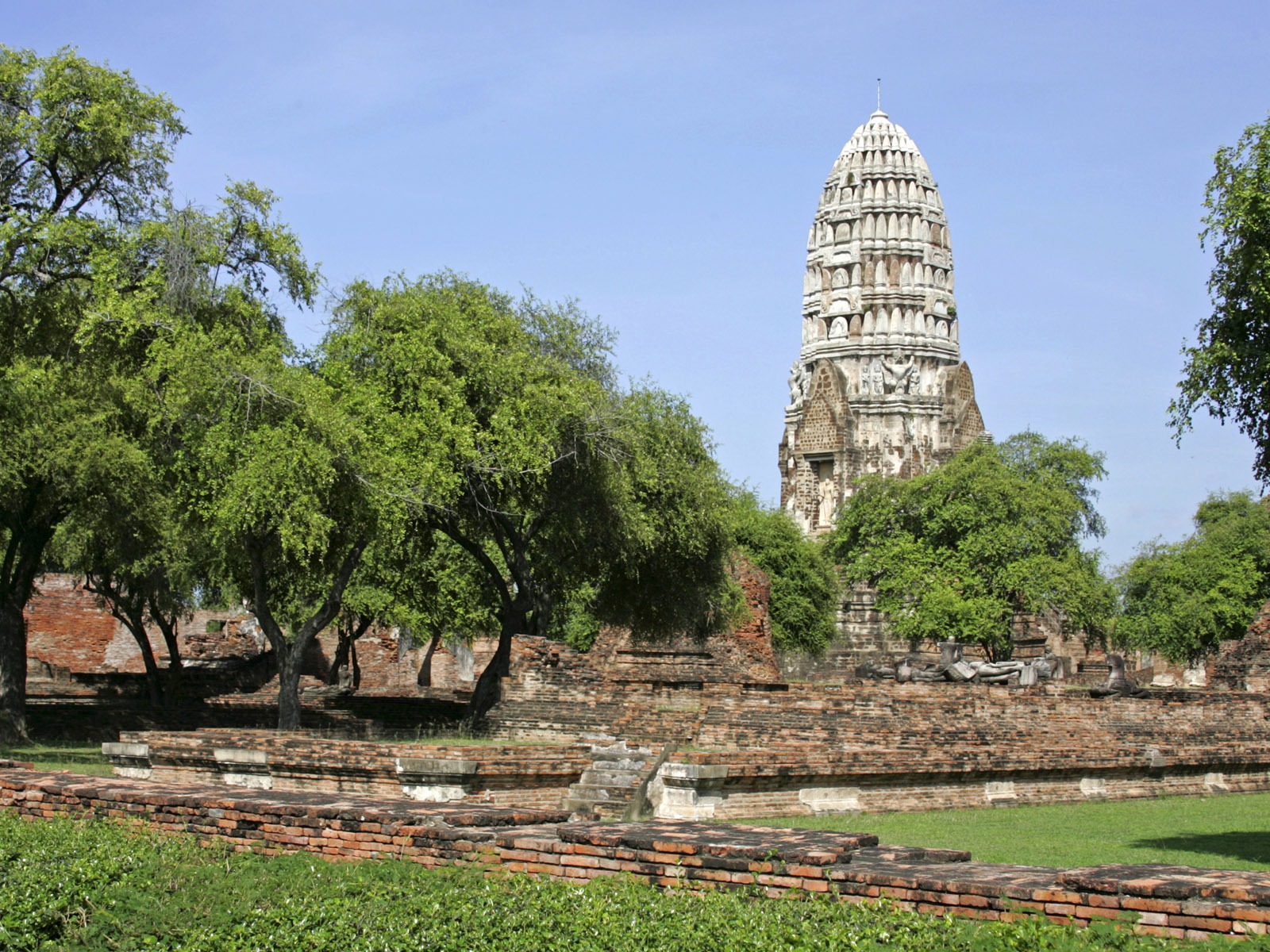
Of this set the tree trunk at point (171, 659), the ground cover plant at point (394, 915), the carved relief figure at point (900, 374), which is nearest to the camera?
the ground cover plant at point (394, 915)

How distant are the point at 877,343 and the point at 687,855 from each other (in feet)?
179

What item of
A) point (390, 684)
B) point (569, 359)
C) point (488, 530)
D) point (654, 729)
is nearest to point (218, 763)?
point (654, 729)

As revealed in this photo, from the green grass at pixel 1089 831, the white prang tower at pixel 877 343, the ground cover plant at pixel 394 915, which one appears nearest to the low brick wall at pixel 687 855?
the ground cover plant at pixel 394 915

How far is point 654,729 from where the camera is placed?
1656 cm

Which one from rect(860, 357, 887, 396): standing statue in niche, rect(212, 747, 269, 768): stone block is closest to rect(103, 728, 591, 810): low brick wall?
rect(212, 747, 269, 768): stone block

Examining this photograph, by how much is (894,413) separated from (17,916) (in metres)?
54.6

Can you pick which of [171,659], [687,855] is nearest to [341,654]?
[171,659]

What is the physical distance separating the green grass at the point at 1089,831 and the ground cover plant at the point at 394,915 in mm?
4209

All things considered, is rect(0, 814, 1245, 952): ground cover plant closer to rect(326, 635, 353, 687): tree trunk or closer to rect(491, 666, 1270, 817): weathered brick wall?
rect(491, 666, 1270, 817): weathered brick wall

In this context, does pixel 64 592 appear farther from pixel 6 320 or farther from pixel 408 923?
pixel 408 923

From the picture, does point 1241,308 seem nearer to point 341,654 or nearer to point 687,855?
point 687,855

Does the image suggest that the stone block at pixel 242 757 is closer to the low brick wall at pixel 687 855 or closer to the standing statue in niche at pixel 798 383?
the low brick wall at pixel 687 855

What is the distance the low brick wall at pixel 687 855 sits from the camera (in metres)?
6.53

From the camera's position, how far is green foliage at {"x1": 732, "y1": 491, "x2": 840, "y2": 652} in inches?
1722
